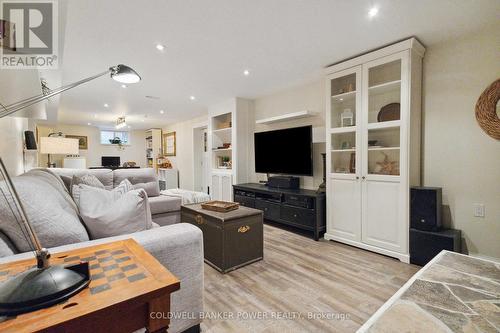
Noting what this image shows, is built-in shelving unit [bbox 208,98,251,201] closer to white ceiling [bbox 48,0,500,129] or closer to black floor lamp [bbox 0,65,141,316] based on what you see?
white ceiling [bbox 48,0,500,129]

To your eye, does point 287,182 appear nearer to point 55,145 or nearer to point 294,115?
point 294,115

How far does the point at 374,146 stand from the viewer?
2852mm

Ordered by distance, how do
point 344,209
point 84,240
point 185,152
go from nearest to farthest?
point 84,240 < point 344,209 < point 185,152

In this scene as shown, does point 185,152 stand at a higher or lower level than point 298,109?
lower

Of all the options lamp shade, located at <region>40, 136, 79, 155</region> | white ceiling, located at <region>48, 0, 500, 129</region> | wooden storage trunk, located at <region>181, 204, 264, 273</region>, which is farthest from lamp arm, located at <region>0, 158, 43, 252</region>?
lamp shade, located at <region>40, 136, 79, 155</region>

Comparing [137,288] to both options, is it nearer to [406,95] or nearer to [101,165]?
[406,95]

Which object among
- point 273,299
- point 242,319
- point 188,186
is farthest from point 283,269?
point 188,186

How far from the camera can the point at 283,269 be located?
239 cm

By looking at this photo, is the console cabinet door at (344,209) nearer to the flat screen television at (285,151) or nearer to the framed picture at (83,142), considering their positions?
the flat screen television at (285,151)

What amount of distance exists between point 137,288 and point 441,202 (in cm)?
307

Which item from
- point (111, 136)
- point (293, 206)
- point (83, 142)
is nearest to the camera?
point (293, 206)

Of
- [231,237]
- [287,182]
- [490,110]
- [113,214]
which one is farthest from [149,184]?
[490,110]

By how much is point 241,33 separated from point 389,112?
75.8 inches

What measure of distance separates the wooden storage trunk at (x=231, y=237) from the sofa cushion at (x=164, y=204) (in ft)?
2.95
